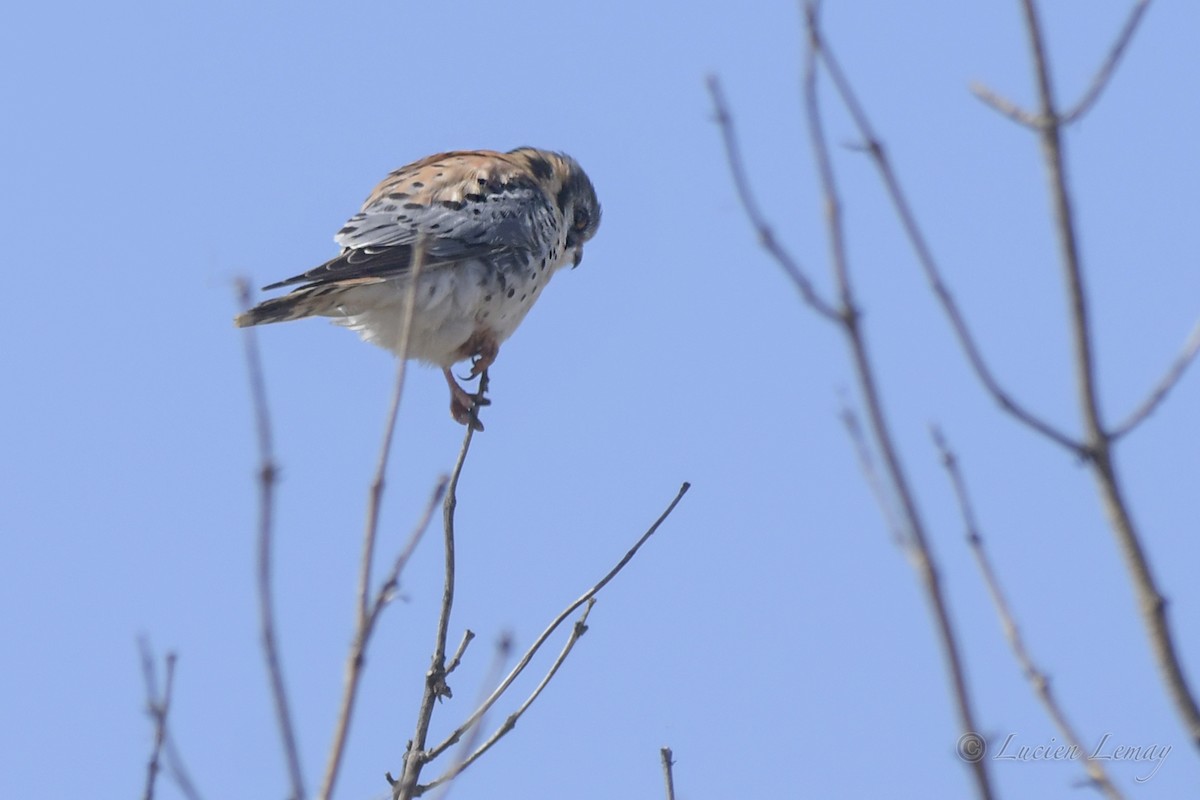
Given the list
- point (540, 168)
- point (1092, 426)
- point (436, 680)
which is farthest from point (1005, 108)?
point (540, 168)

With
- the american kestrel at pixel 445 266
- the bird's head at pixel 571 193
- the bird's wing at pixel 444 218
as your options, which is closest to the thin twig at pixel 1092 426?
the american kestrel at pixel 445 266

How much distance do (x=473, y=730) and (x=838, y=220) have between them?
1.47m

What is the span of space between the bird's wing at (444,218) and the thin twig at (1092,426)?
4.27 meters

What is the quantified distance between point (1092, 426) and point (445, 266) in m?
4.79

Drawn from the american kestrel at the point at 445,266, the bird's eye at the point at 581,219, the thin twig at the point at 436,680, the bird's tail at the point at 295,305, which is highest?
the bird's eye at the point at 581,219

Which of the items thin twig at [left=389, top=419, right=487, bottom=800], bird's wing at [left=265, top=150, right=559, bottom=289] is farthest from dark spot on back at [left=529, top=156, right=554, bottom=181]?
thin twig at [left=389, top=419, right=487, bottom=800]

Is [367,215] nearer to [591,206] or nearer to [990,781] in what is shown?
[591,206]

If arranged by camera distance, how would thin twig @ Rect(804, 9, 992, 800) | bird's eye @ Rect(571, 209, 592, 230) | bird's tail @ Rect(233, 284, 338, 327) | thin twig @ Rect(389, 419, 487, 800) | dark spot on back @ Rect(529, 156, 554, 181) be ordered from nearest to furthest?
thin twig @ Rect(804, 9, 992, 800) < thin twig @ Rect(389, 419, 487, 800) < bird's tail @ Rect(233, 284, 338, 327) < dark spot on back @ Rect(529, 156, 554, 181) < bird's eye @ Rect(571, 209, 592, 230)

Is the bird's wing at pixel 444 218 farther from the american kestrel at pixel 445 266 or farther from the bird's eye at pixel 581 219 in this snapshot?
the bird's eye at pixel 581 219

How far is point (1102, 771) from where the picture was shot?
1833 mm

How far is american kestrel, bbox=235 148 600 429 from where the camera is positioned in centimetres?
593

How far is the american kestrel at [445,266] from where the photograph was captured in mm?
5926

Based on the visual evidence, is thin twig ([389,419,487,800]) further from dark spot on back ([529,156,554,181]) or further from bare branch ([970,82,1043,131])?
dark spot on back ([529,156,554,181])

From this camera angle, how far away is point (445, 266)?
6.28 metres
